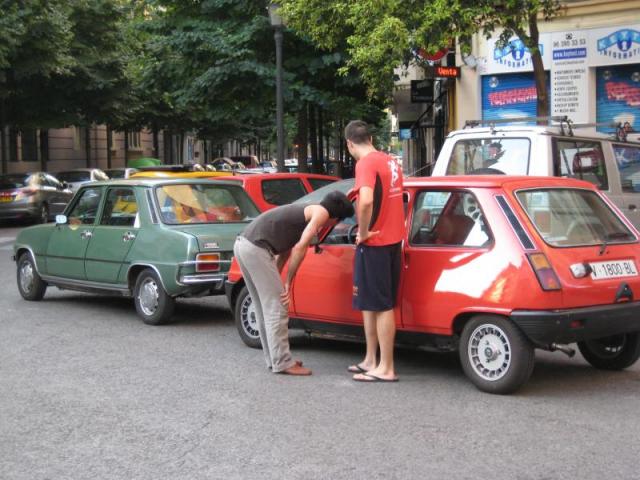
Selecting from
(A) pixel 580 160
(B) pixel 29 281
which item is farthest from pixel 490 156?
(B) pixel 29 281

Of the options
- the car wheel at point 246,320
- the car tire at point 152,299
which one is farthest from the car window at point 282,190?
the car wheel at point 246,320

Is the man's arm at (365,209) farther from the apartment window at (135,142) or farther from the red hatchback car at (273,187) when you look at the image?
the apartment window at (135,142)

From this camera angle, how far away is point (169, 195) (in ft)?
34.2

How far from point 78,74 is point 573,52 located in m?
20.0

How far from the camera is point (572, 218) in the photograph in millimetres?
7145

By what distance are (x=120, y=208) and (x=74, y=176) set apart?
21963 millimetres

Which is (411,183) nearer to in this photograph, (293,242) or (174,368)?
(293,242)

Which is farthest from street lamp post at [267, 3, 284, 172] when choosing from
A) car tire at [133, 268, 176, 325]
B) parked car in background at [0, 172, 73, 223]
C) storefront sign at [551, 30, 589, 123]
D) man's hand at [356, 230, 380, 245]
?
man's hand at [356, 230, 380, 245]

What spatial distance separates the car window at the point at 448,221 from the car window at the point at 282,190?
535 cm

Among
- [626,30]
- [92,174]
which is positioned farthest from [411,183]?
[92,174]

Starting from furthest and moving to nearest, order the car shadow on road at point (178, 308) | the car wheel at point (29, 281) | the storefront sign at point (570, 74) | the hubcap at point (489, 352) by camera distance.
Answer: the storefront sign at point (570, 74) → the car wheel at point (29, 281) → the car shadow on road at point (178, 308) → the hubcap at point (489, 352)

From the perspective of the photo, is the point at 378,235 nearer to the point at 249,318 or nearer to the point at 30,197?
the point at 249,318

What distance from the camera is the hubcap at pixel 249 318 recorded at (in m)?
8.54

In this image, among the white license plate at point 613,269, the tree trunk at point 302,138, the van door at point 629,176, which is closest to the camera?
the white license plate at point 613,269
